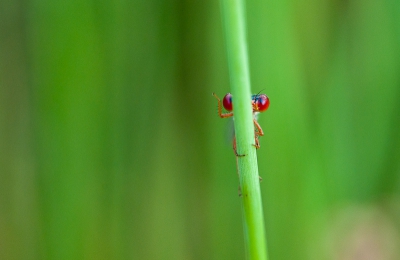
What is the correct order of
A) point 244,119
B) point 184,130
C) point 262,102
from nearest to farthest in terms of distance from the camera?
1. point 244,119
2. point 262,102
3. point 184,130

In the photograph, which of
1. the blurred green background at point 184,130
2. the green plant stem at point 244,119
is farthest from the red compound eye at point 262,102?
the green plant stem at point 244,119

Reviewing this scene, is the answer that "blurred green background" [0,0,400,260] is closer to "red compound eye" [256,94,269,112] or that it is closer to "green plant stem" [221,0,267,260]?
"red compound eye" [256,94,269,112]

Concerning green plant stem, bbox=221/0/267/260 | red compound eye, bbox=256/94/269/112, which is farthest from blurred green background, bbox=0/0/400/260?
green plant stem, bbox=221/0/267/260

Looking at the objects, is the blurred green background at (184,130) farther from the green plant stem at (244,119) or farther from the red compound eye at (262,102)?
the green plant stem at (244,119)

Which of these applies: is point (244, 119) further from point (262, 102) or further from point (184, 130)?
point (184, 130)

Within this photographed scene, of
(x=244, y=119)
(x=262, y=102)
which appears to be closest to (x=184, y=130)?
(x=262, y=102)

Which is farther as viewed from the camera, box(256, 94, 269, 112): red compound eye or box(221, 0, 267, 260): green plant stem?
box(256, 94, 269, 112): red compound eye
